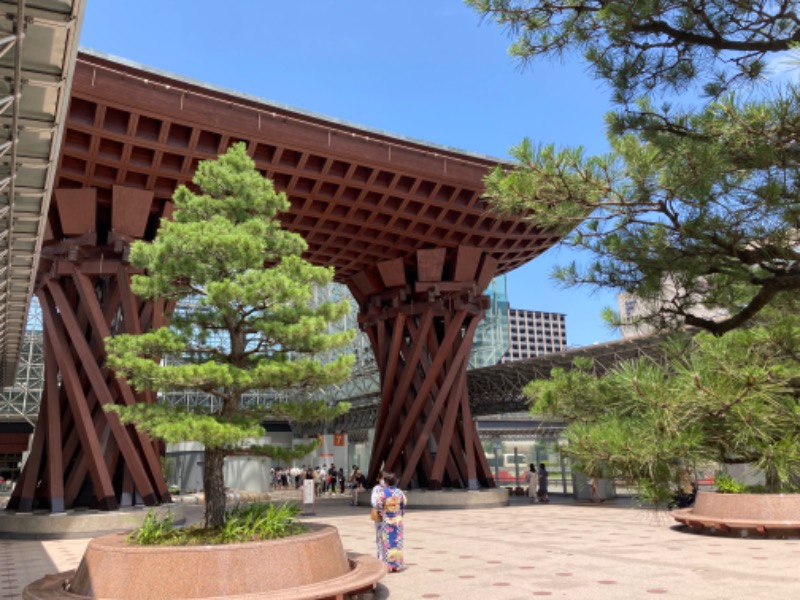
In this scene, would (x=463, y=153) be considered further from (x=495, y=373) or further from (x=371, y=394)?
(x=371, y=394)

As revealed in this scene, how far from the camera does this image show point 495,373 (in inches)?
1276

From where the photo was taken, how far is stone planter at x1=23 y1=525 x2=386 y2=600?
707 centimetres

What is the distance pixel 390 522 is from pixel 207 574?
313cm

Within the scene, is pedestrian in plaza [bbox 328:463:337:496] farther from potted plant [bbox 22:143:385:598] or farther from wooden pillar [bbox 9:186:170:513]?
potted plant [bbox 22:143:385:598]

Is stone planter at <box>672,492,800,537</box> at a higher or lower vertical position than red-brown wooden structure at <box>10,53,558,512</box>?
lower

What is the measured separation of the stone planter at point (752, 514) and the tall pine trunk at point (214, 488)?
8.60 m

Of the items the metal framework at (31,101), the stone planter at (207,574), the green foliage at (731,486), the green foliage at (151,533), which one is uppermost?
the metal framework at (31,101)

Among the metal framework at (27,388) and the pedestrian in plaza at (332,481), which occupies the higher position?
the metal framework at (27,388)

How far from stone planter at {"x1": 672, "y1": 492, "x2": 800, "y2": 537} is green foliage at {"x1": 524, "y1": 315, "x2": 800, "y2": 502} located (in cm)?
944

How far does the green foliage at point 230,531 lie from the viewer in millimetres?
8023

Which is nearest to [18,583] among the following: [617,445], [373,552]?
[373,552]

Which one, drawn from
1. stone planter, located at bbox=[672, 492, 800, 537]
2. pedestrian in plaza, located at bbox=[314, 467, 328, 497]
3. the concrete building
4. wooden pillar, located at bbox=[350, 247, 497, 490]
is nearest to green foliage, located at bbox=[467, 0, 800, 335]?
stone planter, located at bbox=[672, 492, 800, 537]

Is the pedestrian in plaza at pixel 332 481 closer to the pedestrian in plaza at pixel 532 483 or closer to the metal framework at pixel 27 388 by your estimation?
the pedestrian in plaza at pixel 532 483

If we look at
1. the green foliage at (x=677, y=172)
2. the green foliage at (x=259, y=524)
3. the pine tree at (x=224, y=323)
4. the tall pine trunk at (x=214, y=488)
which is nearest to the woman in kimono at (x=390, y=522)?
the green foliage at (x=259, y=524)
